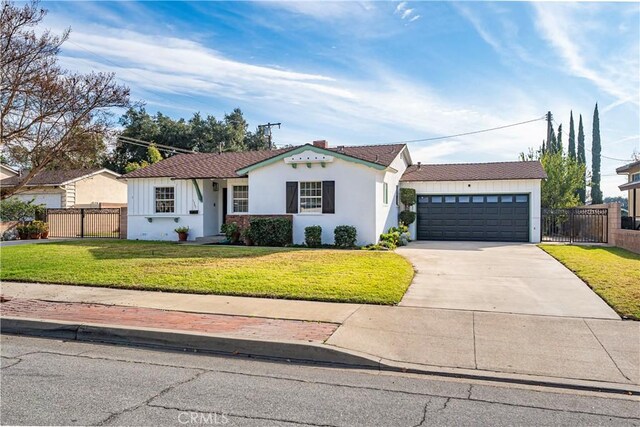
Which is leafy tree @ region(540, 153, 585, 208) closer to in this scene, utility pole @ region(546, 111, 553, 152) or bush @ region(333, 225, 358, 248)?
utility pole @ region(546, 111, 553, 152)

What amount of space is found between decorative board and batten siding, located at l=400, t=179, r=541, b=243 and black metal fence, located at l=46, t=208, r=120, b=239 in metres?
15.6

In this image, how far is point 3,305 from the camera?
27.5ft

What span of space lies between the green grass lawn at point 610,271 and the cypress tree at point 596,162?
3452 cm

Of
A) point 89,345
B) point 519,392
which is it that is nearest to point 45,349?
point 89,345

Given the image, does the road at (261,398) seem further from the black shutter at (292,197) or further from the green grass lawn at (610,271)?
the black shutter at (292,197)

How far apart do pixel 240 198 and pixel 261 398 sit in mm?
17080

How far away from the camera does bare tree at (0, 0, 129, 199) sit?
894 centimetres

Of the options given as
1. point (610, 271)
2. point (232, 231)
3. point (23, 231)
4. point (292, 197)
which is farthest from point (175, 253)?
point (610, 271)

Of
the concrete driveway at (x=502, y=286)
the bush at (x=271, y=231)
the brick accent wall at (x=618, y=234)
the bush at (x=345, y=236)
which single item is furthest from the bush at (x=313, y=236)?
the brick accent wall at (x=618, y=234)

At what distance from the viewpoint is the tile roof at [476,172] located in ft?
69.5

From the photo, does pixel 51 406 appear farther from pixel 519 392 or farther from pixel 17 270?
pixel 17 270

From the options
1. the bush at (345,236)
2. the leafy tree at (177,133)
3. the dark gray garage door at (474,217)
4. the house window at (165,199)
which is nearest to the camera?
the bush at (345,236)

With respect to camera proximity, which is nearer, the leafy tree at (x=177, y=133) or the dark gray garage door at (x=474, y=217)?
the dark gray garage door at (x=474, y=217)

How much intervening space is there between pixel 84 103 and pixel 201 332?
6186 millimetres
